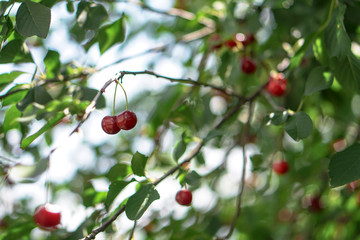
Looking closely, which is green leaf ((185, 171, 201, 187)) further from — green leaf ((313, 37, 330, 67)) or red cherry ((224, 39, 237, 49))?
red cherry ((224, 39, 237, 49))

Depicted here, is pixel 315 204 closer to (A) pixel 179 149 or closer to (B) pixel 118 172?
(A) pixel 179 149

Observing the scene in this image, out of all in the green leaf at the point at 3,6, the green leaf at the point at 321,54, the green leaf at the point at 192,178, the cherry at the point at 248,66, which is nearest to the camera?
the green leaf at the point at 3,6

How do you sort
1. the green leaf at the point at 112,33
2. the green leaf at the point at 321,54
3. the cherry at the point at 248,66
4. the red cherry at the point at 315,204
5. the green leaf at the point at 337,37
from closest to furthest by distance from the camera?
the green leaf at the point at 337,37 < the green leaf at the point at 321,54 < the green leaf at the point at 112,33 < the cherry at the point at 248,66 < the red cherry at the point at 315,204

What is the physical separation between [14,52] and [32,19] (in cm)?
24

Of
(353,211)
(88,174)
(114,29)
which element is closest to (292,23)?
(114,29)

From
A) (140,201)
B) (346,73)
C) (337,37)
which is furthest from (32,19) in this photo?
(346,73)

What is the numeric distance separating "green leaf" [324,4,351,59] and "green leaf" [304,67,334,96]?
91 mm

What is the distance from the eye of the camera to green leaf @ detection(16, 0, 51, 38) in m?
1.11

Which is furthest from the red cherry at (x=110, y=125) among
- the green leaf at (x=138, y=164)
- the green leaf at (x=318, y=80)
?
the green leaf at (x=318, y=80)

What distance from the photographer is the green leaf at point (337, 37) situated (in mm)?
1174

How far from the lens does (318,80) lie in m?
1.35

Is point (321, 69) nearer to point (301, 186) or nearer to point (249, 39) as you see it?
point (249, 39)

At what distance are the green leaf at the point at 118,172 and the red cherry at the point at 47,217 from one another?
1.17 ft

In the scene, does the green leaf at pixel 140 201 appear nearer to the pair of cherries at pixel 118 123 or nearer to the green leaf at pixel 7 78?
the pair of cherries at pixel 118 123
